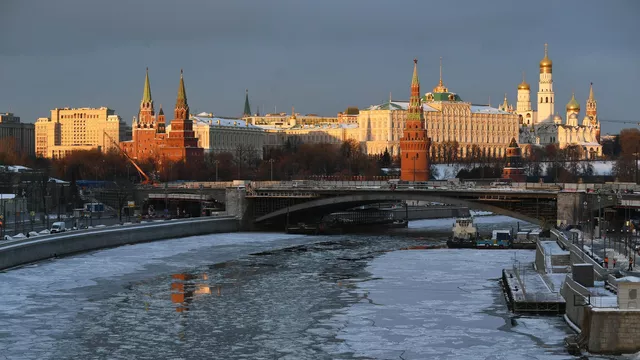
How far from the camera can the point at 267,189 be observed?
74812 millimetres

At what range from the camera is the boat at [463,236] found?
59.5 m

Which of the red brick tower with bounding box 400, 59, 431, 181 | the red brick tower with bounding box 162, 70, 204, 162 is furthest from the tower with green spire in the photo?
the red brick tower with bounding box 400, 59, 431, 181

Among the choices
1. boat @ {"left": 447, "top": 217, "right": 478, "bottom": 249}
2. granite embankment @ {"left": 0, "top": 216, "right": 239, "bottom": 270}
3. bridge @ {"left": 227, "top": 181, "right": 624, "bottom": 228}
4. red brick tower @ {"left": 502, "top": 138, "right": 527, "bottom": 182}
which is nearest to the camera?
granite embankment @ {"left": 0, "top": 216, "right": 239, "bottom": 270}

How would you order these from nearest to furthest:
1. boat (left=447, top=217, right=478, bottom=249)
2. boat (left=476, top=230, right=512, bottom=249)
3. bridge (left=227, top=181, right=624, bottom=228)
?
boat (left=476, top=230, right=512, bottom=249) → boat (left=447, top=217, right=478, bottom=249) → bridge (left=227, top=181, right=624, bottom=228)

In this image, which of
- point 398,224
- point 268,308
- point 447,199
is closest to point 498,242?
point 447,199

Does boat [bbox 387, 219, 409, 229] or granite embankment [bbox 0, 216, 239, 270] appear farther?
boat [bbox 387, 219, 409, 229]

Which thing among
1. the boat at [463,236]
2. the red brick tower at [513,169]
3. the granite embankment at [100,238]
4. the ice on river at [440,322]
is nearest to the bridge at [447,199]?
the boat at [463,236]

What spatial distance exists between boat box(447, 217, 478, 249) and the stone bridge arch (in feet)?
6.19

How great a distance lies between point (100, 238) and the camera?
57.4m

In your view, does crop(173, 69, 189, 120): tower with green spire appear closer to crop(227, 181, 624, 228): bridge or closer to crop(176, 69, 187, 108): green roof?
crop(176, 69, 187, 108): green roof

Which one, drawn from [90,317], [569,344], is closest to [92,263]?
[90,317]

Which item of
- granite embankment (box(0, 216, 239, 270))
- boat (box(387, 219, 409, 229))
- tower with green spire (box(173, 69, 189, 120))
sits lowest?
boat (box(387, 219, 409, 229))

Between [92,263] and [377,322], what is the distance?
1929 cm

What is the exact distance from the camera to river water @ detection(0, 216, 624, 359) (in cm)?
3003
